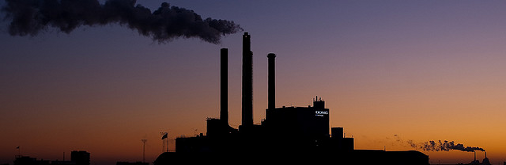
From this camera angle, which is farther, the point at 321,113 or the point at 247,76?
the point at 321,113

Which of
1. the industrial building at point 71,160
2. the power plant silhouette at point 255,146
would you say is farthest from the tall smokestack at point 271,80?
the industrial building at point 71,160

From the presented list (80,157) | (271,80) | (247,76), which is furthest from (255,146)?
(80,157)

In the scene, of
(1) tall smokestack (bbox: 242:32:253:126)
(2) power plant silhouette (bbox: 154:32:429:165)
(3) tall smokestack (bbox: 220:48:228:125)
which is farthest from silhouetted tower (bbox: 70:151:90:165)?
(1) tall smokestack (bbox: 242:32:253:126)

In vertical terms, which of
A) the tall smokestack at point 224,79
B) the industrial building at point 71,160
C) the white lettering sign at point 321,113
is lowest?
the industrial building at point 71,160

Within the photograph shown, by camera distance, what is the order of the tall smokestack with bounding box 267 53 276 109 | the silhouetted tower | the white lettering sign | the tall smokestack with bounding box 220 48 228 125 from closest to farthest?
the tall smokestack with bounding box 220 48 228 125, the tall smokestack with bounding box 267 53 276 109, the white lettering sign, the silhouetted tower

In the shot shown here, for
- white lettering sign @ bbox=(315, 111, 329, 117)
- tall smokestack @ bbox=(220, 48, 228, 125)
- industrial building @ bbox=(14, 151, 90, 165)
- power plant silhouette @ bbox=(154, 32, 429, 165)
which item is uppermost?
tall smokestack @ bbox=(220, 48, 228, 125)

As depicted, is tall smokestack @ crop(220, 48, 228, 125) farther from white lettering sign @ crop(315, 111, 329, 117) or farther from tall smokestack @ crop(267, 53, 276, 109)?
white lettering sign @ crop(315, 111, 329, 117)

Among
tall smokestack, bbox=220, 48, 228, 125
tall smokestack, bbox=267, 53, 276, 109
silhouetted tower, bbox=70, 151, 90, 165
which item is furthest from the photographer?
silhouetted tower, bbox=70, 151, 90, 165

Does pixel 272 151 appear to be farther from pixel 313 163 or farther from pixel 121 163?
pixel 121 163

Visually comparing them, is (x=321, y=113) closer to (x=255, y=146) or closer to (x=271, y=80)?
(x=271, y=80)

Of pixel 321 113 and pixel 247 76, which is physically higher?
pixel 247 76

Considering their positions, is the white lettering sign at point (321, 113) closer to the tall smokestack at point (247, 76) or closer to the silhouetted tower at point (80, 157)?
the tall smokestack at point (247, 76)

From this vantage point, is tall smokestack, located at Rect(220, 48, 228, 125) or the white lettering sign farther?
the white lettering sign

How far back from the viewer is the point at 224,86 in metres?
120
